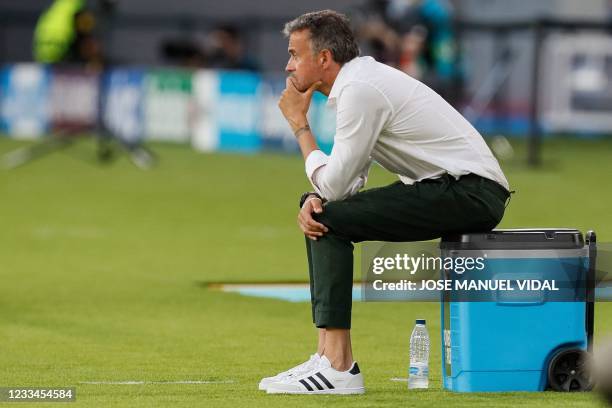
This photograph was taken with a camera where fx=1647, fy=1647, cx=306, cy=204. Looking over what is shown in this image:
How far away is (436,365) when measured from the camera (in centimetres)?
777

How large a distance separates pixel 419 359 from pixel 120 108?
15.6 m

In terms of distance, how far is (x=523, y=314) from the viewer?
6.76m

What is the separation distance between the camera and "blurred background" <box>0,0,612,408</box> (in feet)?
26.6

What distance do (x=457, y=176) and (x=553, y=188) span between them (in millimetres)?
11649

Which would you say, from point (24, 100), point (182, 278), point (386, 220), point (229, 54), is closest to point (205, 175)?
point (229, 54)

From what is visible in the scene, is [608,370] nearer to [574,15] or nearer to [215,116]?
[215,116]

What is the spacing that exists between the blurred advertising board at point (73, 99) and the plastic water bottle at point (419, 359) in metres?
16.0

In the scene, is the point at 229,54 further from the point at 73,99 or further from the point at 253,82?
the point at 73,99

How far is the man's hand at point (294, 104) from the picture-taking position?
7.10 m

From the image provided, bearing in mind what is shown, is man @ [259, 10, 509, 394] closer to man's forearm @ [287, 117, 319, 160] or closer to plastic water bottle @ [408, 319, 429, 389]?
man's forearm @ [287, 117, 319, 160]

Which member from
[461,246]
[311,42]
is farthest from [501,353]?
[311,42]

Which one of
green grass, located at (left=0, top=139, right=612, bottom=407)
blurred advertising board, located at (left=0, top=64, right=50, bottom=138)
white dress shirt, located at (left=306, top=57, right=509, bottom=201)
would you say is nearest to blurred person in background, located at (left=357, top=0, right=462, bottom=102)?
green grass, located at (left=0, top=139, right=612, bottom=407)

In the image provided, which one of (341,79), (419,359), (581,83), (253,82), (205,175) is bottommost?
(205,175)

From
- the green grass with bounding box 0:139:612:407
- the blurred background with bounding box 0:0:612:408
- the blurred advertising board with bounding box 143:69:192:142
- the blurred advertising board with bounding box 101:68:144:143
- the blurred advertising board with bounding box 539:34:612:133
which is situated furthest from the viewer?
the blurred advertising board with bounding box 143:69:192:142
